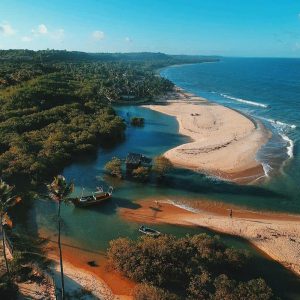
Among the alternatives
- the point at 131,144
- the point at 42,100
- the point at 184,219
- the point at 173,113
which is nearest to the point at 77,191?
the point at 184,219

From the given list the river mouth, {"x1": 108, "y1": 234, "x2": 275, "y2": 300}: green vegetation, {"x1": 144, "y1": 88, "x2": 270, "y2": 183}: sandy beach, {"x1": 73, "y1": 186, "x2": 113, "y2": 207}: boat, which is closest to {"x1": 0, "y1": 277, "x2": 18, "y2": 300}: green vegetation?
{"x1": 108, "y1": 234, "x2": 275, "y2": 300}: green vegetation

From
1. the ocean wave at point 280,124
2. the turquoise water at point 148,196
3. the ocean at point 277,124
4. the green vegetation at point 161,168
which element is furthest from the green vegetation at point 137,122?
the green vegetation at point 161,168

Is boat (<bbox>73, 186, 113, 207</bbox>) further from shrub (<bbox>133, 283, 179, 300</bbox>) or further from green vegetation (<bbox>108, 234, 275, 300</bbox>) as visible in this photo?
shrub (<bbox>133, 283, 179, 300</bbox>)

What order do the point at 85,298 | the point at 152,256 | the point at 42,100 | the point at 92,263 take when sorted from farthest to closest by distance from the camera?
1. the point at 42,100
2. the point at 92,263
3. the point at 152,256
4. the point at 85,298

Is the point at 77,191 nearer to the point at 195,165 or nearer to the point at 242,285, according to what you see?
the point at 195,165

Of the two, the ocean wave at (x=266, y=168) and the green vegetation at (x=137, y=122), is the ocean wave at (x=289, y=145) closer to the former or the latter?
the ocean wave at (x=266, y=168)

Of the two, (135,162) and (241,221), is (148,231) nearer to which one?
(241,221)

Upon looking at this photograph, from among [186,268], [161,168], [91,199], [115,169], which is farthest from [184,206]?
[186,268]
